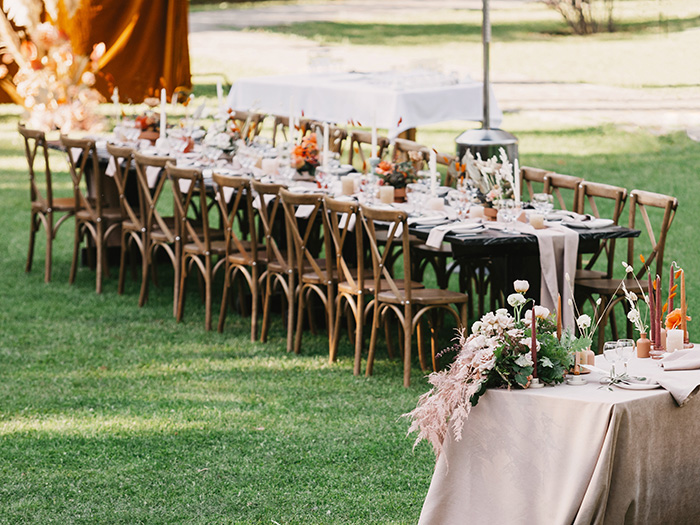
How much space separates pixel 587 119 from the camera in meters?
17.0

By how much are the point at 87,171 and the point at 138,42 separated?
825cm

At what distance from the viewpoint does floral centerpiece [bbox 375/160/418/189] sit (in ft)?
23.5

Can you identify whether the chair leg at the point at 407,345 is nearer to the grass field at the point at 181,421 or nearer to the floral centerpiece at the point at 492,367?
the grass field at the point at 181,421

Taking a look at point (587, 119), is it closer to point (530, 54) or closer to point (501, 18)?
point (530, 54)

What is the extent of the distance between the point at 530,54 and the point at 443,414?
1954 cm

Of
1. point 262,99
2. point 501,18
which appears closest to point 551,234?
point 262,99

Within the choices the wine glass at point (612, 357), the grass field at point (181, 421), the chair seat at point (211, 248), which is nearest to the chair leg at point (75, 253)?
the grass field at point (181, 421)

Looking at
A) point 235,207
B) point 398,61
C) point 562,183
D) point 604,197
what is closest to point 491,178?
point 562,183

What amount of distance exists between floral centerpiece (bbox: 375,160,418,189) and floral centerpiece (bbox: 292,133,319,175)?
949 millimetres

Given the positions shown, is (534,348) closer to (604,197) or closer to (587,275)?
(587,275)

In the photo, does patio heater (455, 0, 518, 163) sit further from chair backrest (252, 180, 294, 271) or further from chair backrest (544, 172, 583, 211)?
chair backrest (252, 180, 294, 271)

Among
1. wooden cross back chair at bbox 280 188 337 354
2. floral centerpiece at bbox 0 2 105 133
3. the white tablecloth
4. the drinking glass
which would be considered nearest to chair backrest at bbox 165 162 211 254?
wooden cross back chair at bbox 280 188 337 354

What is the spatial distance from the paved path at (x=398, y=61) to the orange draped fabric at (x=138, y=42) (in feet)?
6.90

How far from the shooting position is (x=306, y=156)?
8008 mm
